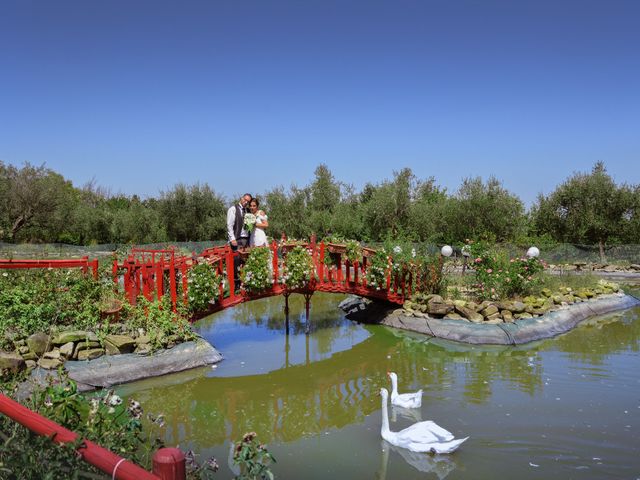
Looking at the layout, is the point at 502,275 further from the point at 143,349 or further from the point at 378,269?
the point at 143,349

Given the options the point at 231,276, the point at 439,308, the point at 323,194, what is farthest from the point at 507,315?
the point at 323,194

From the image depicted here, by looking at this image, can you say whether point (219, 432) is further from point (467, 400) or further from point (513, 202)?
point (513, 202)

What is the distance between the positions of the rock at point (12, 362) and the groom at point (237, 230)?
4.25m

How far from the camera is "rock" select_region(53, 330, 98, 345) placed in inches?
328

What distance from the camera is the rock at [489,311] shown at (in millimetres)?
12242

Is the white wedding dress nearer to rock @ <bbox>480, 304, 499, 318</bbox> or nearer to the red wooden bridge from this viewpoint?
the red wooden bridge

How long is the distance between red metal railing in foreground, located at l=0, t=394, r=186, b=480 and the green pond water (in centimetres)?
159

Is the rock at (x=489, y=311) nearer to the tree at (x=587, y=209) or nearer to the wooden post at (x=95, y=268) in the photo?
the wooden post at (x=95, y=268)

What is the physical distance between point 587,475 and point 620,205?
982 inches

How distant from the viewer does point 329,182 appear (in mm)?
34406

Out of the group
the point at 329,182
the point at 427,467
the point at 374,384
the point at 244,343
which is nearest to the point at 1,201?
the point at 329,182

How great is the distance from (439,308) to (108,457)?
11039 millimetres

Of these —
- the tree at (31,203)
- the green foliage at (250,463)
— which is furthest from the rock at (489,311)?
the tree at (31,203)

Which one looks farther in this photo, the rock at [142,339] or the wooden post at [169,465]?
the rock at [142,339]
